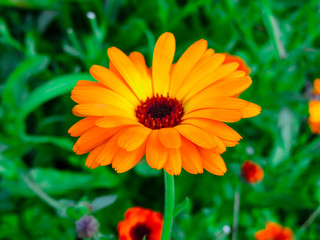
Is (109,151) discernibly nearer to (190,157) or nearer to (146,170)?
(190,157)

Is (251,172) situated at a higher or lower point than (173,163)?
lower

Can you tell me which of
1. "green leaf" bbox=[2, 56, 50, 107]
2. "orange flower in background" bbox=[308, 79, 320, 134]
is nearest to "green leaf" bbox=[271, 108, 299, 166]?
"orange flower in background" bbox=[308, 79, 320, 134]

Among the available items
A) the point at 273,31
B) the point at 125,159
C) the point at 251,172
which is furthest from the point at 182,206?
the point at 273,31

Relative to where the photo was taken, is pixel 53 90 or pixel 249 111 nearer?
pixel 249 111

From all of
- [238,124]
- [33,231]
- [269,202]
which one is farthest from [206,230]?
[33,231]

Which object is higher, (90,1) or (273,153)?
(90,1)

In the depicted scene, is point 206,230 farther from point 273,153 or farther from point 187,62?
point 187,62
